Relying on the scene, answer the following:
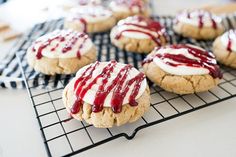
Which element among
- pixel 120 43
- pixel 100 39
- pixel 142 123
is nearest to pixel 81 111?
pixel 142 123

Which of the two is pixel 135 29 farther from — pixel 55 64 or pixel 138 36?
pixel 55 64

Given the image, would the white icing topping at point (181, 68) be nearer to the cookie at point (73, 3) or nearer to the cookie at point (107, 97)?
the cookie at point (107, 97)

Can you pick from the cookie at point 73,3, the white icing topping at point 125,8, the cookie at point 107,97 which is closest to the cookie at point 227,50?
the cookie at point 107,97

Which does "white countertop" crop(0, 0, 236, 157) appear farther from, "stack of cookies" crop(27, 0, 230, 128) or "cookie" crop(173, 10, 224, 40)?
"cookie" crop(173, 10, 224, 40)

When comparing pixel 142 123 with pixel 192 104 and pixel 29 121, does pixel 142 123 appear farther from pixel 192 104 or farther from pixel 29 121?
pixel 29 121

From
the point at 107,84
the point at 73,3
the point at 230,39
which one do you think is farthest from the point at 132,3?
the point at 107,84

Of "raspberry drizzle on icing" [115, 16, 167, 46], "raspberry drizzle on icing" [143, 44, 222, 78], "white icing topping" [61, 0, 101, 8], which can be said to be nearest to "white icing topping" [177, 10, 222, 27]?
"raspberry drizzle on icing" [115, 16, 167, 46]
